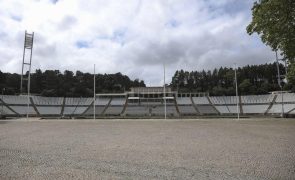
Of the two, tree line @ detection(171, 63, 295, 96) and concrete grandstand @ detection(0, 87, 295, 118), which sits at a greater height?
tree line @ detection(171, 63, 295, 96)

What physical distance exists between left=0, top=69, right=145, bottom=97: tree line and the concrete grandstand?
17979mm

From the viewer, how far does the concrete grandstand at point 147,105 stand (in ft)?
249

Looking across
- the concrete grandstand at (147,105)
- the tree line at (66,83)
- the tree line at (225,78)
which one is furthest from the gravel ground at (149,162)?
the tree line at (225,78)

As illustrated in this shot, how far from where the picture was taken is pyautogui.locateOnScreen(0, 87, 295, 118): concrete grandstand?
2992 inches

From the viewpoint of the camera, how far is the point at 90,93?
4444 inches

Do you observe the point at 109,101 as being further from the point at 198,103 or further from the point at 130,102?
the point at 198,103

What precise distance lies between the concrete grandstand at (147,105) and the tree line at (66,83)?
17979mm

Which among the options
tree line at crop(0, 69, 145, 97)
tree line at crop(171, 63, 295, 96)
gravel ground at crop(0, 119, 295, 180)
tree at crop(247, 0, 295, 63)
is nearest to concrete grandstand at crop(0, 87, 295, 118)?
tree line at crop(0, 69, 145, 97)

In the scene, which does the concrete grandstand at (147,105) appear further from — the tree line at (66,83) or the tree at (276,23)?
the tree at (276,23)

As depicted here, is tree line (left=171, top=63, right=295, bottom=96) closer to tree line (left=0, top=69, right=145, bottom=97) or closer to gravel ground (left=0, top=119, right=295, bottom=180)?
tree line (left=0, top=69, right=145, bottom=97)

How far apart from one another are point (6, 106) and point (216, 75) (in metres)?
90.3

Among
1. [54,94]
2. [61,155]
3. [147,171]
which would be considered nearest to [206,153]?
[147,171]

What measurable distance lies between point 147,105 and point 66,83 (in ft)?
153

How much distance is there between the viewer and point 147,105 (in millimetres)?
90188
